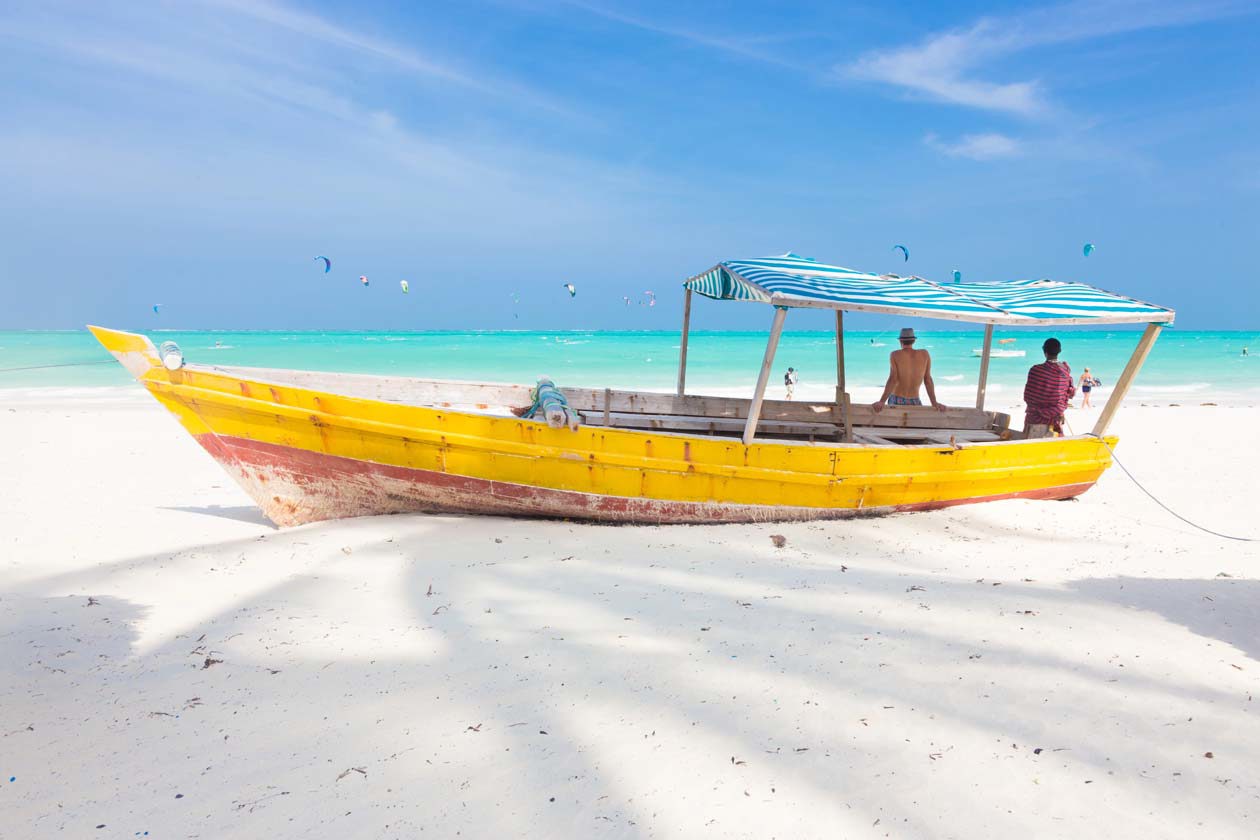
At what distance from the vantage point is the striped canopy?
554 cm

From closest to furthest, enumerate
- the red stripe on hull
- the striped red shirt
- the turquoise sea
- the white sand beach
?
the white sand beach < the red stripe on hull < the striped red shirt < the turquoise sea

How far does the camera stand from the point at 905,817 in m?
2.42

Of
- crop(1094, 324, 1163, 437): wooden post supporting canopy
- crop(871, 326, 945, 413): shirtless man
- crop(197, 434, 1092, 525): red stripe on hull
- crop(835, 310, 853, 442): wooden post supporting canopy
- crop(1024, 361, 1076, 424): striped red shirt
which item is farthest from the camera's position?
crop(871, 326, 945, 413): shirtless man

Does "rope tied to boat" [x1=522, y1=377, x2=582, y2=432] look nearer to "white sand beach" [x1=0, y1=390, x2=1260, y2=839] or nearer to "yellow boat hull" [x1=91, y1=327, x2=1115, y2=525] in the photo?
"yellow boat hull" [x1=91, y1=327, x2=1115, y2=525]

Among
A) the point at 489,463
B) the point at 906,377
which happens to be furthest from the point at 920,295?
the point at 489,463

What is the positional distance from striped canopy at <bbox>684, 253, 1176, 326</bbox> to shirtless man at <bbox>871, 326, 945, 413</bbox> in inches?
41.8

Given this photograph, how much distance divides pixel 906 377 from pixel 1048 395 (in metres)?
1.52

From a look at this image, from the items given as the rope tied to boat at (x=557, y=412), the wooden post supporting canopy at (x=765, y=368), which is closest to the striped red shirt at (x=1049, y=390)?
the wooden post supporting canopy at (x=765, y=368)

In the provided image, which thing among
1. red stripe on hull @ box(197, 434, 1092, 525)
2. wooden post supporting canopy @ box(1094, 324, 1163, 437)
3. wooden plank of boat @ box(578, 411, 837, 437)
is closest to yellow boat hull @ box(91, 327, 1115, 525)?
red stripe on hull @ box(197, 434, 1092, 525)

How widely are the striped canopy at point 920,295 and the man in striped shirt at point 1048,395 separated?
0.97 metres

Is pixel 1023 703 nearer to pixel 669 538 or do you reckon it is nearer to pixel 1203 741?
pixel 1203 741

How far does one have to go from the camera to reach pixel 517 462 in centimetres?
585

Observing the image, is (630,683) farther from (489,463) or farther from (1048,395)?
(1048,395)

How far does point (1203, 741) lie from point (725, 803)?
6.85 ft
